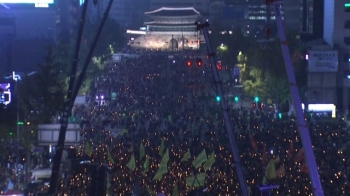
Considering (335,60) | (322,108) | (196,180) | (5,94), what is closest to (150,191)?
(196,180)

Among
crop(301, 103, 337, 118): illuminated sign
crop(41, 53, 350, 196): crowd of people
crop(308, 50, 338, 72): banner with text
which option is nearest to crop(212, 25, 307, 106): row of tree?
crop(308, 50, 338, 72): banner with text

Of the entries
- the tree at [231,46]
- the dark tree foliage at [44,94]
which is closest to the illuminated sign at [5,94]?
the dark tree foliage at [44,94]

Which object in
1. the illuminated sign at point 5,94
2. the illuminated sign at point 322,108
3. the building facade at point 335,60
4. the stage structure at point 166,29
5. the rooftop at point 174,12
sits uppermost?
the illuminated sign at point 5,94

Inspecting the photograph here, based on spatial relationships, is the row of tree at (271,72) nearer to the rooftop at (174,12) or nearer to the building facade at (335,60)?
the building facade at (335,60)

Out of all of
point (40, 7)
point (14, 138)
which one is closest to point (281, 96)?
point (14, 138)

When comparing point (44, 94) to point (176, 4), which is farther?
point (176, 4)

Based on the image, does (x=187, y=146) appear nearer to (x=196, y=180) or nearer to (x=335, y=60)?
(x=196, y=180)
